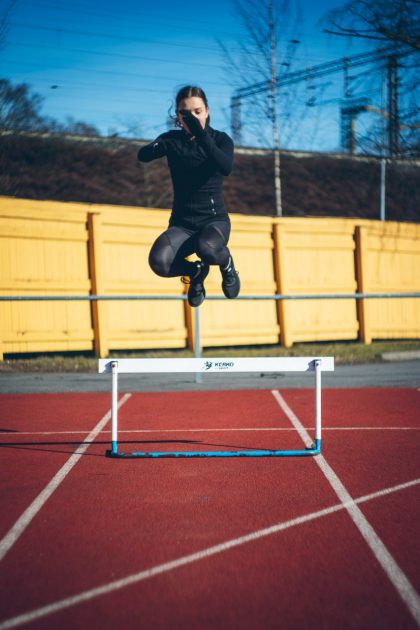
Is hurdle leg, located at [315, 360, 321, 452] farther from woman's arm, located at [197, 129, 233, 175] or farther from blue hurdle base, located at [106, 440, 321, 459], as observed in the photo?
woman's arm, located at [197, 129, 233, 175]

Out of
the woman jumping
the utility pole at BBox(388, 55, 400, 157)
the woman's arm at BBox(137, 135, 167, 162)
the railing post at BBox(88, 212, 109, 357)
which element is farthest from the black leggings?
the utility pole at BBox(388, 55, 400, 157)

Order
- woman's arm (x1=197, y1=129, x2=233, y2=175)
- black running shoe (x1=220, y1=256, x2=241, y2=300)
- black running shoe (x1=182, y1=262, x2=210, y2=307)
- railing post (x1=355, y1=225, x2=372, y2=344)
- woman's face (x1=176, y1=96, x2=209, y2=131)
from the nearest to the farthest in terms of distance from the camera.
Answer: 1. woman's arm (x1=197, y1=129, x2=233, y2=175)
2. woman's face (x1=176, y1=96, x2=209, y2=131)
3. black running shoe (x1=182, y1=262, x2=210, y2=307)
4. black running shoe (x1=220, y1=256, x2=241, y2=300)
5. railing post (x1=355, y1=225, x2=372, y2=344)

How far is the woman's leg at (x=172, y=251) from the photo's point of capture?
5.22m

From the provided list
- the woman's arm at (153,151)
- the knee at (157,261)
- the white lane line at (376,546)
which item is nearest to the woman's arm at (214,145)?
the woman's arm at (153,151)

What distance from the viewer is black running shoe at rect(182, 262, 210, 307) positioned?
5.56m

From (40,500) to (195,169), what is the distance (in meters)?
2.58

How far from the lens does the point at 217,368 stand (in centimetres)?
604

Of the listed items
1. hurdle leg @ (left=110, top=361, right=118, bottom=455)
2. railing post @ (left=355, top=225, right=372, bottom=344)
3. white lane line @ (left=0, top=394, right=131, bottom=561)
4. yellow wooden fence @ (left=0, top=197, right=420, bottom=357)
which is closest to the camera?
white lane line @ (left=0, top=394, right=131, bottom=561)

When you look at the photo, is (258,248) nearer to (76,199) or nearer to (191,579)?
(191,579)

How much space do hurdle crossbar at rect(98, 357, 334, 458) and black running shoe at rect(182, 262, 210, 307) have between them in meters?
0.52

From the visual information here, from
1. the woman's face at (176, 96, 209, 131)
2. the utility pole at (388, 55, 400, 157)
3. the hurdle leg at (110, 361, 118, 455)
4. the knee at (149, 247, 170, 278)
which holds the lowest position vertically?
the hurdle leg at (110, 361, 118, 455)

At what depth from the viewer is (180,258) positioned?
5.36 m

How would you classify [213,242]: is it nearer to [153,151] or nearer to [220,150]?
[220,150]

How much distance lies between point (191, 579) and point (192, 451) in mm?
3060
